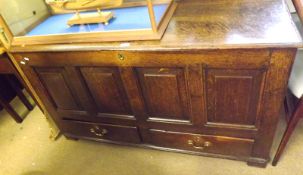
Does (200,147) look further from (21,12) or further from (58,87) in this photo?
(21,12)

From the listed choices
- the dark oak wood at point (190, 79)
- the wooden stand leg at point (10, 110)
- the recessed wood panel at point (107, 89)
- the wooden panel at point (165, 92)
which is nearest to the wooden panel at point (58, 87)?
the dark oak wood at point (190, 79)

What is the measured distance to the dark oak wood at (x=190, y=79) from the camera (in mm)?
853

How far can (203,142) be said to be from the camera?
1213 mm

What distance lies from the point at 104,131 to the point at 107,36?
63 cm

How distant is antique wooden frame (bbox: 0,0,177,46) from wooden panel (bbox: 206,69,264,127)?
10.6 inches

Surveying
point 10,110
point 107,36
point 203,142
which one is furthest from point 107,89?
point 10,110

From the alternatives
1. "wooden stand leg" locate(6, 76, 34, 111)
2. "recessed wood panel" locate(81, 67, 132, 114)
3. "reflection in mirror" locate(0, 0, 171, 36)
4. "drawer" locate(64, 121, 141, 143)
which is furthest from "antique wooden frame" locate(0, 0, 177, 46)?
"wooden stand leg" locate(6, 76, 34, 111)

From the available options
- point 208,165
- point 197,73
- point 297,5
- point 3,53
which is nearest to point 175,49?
point 197,73

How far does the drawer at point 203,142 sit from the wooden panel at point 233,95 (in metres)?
0.12

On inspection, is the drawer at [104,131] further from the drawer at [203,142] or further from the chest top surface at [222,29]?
the chest top surface at [222,29]

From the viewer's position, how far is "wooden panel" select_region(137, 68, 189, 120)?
3.25ft

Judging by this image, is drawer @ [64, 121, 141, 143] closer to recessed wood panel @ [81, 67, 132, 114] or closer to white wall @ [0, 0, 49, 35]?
recessed wood panel @ [81, 67, 132, 114]

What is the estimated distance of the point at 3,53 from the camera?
3.88ft

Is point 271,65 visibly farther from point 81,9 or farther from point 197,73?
point 81,9
